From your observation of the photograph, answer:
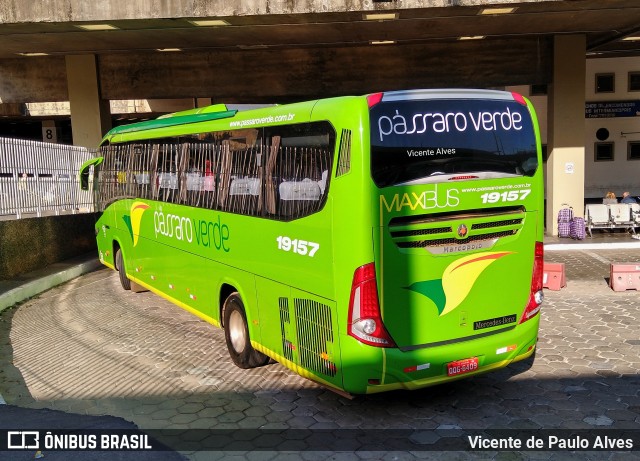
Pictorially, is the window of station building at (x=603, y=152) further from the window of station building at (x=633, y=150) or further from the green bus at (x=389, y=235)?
the green bus at (x=389, y=235)

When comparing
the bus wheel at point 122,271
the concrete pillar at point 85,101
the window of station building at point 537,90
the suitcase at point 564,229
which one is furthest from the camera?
the window of station building at point 537,90

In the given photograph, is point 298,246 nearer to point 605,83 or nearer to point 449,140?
point 449,140

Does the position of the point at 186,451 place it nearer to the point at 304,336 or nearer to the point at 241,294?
the point at 304,336

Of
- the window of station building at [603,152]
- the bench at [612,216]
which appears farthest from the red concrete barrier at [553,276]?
the window of station building at [603,152]

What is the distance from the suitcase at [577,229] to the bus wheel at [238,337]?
1298cm

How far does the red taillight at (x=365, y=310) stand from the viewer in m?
5.20

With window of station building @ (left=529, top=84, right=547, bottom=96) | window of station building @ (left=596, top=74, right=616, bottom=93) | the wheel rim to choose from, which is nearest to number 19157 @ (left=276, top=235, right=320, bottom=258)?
the wheel rim

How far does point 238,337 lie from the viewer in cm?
741

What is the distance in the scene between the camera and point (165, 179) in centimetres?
941

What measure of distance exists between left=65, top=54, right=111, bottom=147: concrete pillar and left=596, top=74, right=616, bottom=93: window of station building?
19639 millimetres

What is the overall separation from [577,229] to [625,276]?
6602 mm

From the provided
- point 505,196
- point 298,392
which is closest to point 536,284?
point 505,196

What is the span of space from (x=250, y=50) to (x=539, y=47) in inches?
358

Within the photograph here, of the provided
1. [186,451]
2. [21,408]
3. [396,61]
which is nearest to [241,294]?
[186,451]
